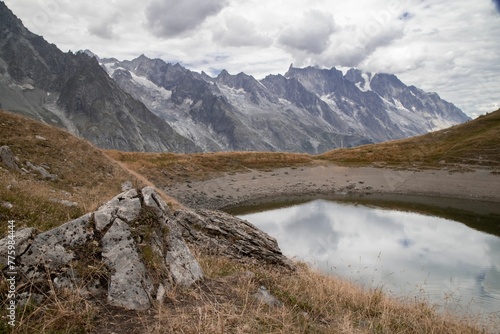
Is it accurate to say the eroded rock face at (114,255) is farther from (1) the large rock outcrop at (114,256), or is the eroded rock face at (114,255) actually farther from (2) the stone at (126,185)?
(2) the stone at (126,185)

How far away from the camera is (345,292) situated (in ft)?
35.9

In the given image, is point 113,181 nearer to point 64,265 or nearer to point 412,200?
point 64,265

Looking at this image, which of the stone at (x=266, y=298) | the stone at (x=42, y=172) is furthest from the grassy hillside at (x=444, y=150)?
the stone at (x=266, y=298)

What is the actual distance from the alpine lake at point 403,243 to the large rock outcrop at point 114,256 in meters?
8.53

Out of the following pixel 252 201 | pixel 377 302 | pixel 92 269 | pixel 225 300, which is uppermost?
pixel 92 269

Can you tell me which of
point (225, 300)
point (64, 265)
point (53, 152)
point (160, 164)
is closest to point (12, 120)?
point (53, 152)

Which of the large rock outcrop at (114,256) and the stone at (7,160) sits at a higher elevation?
the stone at (7,160)

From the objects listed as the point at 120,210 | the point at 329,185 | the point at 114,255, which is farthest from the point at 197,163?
the point at 114,255

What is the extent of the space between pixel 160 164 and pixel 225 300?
67141 millimetres

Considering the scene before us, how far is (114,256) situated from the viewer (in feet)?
23.9

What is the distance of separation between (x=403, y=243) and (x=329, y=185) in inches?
1608

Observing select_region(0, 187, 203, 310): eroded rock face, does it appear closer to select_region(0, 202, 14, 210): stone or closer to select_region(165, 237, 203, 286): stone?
select_region(165, 237, 203, 286): stone

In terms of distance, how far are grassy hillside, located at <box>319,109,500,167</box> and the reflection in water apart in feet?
123

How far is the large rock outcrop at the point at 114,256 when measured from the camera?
6.53 m
